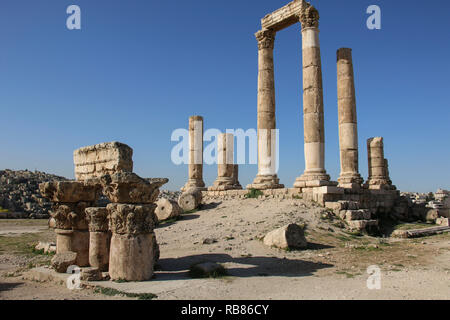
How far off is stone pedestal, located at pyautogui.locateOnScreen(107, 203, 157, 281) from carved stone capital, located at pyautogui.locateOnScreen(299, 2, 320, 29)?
15.2m

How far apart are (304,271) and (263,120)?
43.9ft

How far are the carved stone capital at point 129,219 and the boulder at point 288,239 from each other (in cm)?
483

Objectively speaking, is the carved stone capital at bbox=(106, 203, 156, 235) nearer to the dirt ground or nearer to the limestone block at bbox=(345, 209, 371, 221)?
the dirt ground

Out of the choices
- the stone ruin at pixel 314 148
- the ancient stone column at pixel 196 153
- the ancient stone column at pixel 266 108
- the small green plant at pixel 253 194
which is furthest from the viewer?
the ancient stone column at pixel 196 153

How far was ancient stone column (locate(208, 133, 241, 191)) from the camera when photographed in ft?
73.0

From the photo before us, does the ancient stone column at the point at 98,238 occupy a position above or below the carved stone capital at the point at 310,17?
below

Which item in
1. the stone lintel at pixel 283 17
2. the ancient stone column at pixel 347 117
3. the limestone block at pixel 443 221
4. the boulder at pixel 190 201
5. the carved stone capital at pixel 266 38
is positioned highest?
the stone lintel at pixel 283 17

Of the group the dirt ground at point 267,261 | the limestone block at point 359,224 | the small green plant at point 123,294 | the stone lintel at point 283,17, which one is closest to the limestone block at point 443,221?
the dirt ground at point 267,261

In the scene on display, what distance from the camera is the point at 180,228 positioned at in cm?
1503

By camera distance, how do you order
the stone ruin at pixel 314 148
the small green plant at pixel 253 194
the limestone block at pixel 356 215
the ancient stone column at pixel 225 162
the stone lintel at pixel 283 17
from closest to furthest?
the limestone block at pixel 356 215
the stone ruin at pixel 314 148
the small green plant at pixel 253 194
the stone lintel at pixel 283 17
the ancient stone column at pixel 225 162

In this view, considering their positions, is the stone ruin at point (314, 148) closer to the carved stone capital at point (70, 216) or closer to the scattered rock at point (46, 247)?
the scattered rock at point (46, 247)

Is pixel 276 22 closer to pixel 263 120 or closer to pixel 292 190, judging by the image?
pixel 263 120

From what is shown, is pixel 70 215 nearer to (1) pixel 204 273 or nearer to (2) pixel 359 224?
(1) pixel 204 273

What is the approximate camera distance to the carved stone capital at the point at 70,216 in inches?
359
